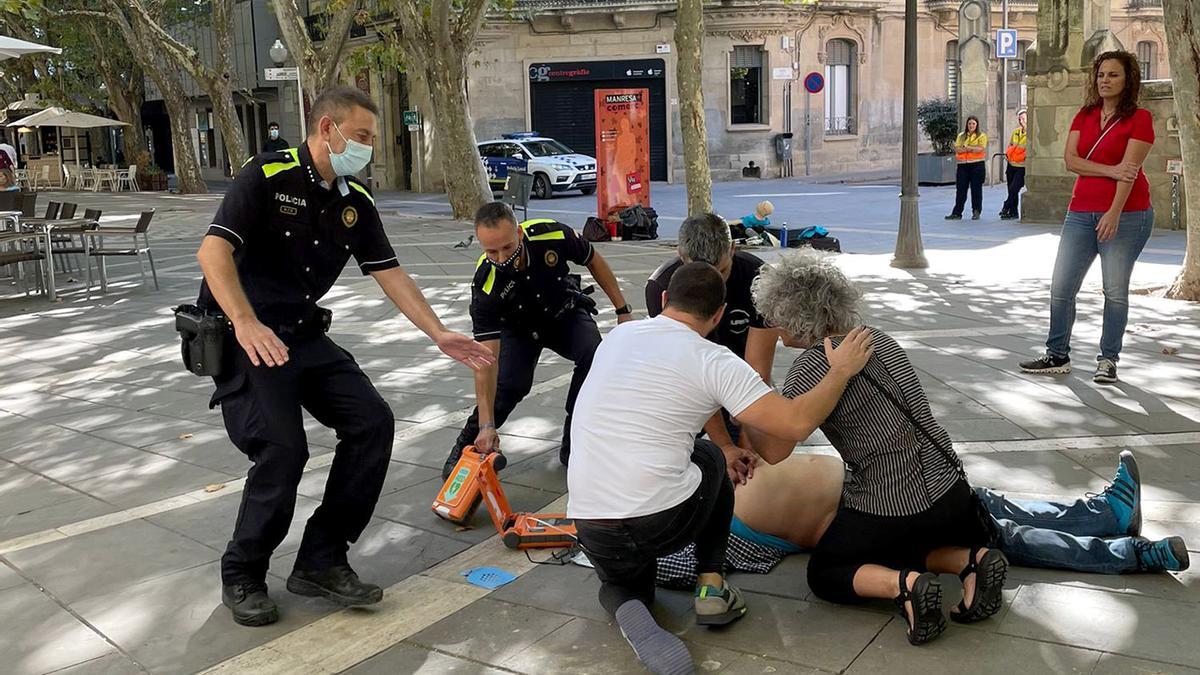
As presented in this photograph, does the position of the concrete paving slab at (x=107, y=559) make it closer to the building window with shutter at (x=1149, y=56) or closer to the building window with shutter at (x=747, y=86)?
the building window with shutter at (x=747, y=86)

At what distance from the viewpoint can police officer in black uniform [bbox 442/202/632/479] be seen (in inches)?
209

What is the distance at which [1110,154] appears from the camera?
263 inches

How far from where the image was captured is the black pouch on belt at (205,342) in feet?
12.3

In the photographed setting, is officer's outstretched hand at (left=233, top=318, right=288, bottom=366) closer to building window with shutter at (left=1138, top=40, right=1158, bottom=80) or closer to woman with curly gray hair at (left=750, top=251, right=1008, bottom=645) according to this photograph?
woman with curly gray hair at (left=750, top=251, right=1008, bottom=645)

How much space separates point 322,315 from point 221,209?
19.5 inches

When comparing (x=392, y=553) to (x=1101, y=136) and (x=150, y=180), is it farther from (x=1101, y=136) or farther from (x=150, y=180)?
(x=150, y=180)

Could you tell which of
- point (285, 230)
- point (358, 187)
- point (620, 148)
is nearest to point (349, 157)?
point (358, 187)

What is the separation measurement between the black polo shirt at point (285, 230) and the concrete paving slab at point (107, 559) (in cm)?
118

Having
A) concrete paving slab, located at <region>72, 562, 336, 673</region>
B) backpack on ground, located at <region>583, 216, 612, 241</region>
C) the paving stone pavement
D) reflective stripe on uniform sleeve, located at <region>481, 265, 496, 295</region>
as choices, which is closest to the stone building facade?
backpack on ground, located at <region>583, 216, 612, 241</region>

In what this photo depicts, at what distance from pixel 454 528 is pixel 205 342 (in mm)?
1483

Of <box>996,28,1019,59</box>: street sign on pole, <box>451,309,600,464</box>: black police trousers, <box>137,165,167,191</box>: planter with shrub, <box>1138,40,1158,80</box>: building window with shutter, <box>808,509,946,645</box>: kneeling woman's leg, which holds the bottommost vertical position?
<box>808,509,946,645</box>: kneeling woman's leg

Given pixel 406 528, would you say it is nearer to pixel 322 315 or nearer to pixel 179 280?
pixel 322 315

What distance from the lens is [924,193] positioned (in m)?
23.0

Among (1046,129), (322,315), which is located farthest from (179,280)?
(1046,129)
